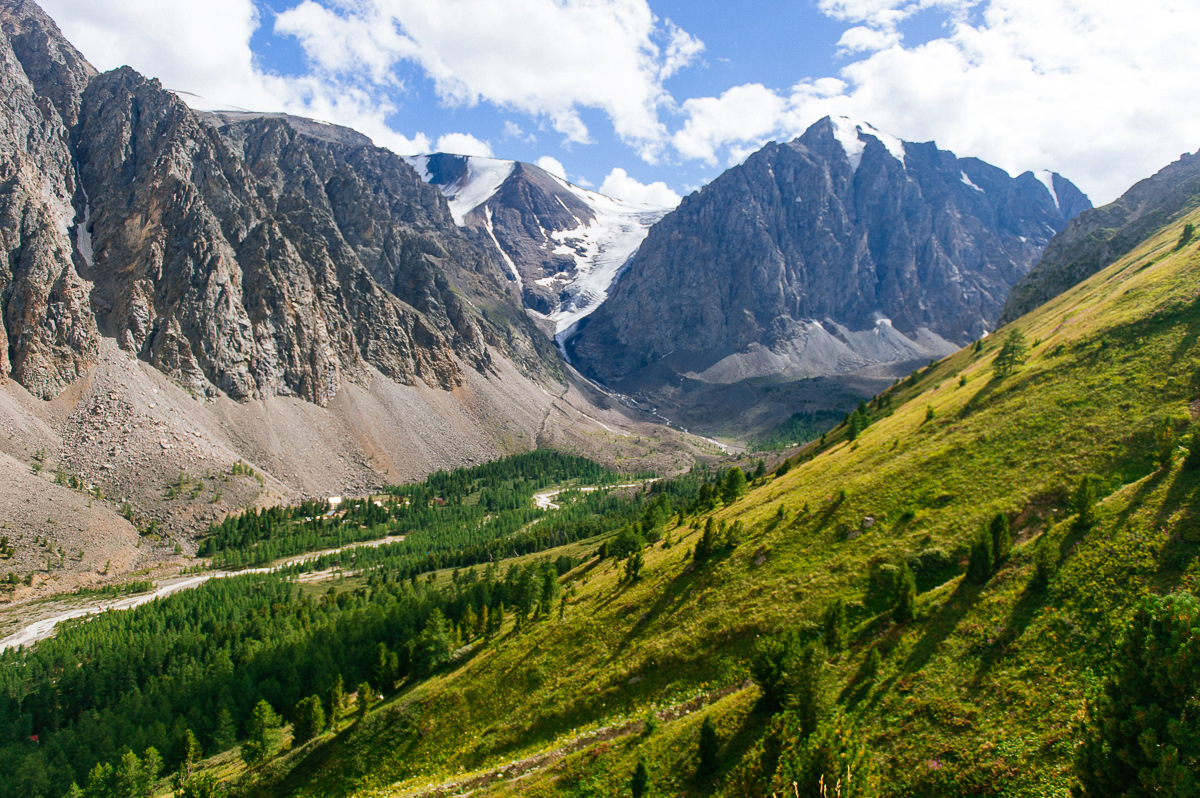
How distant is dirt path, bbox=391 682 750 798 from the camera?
31719mm

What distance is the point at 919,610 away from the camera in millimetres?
29266

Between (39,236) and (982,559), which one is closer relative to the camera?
(982,559)

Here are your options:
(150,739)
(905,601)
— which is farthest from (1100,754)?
(150,739)

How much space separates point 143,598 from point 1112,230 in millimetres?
248208

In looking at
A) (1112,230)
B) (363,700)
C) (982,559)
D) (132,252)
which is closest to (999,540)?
(982,559)

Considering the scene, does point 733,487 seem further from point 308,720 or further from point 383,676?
point 308,720

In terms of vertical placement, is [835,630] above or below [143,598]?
below

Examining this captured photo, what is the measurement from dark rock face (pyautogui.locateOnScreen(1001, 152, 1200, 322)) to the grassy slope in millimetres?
116606

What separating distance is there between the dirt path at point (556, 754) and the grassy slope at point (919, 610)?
860 millimetres

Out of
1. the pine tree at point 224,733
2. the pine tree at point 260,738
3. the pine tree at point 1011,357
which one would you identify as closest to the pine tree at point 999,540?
the pine tree at point 1011,357

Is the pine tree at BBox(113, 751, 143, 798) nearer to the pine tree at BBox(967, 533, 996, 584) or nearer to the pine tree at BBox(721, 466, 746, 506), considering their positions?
the pine tree at BBox(721, 466, 746, 506)

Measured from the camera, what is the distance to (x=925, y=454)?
150 feet

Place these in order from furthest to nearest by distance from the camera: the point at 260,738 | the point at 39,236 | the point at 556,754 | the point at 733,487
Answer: the point at 39,236
the point at 733,487
the point at 260,738
the point at 556,754

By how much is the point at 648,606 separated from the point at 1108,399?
3537 centimetres
